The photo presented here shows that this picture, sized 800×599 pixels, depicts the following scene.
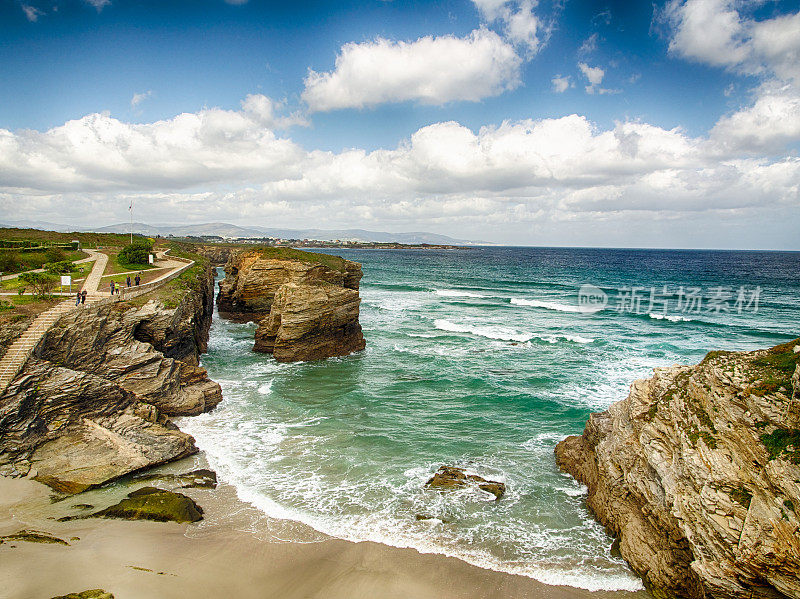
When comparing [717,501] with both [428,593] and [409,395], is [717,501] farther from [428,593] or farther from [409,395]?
[409,395]

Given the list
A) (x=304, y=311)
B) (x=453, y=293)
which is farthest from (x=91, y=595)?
(x=453, y=293)

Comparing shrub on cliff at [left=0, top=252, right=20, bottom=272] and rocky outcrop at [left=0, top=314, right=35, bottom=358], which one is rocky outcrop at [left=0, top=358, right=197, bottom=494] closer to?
rocky outcrop at [left=0, top=314, right=35, bottom=358]

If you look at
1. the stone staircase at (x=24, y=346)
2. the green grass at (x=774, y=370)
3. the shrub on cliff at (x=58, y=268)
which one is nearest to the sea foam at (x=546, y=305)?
the green grass at (x=774, y=370)

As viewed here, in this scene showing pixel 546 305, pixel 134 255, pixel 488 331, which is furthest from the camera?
pixel 546 305

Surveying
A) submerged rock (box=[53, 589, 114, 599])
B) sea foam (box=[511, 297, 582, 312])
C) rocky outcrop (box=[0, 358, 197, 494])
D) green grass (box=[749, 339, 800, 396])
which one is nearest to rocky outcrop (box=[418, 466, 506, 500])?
green grass (box=[749, 339, 800, 396])

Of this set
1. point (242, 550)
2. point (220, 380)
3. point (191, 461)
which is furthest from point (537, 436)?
point (220, 380)

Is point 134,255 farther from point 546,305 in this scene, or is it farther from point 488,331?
point 546,305
